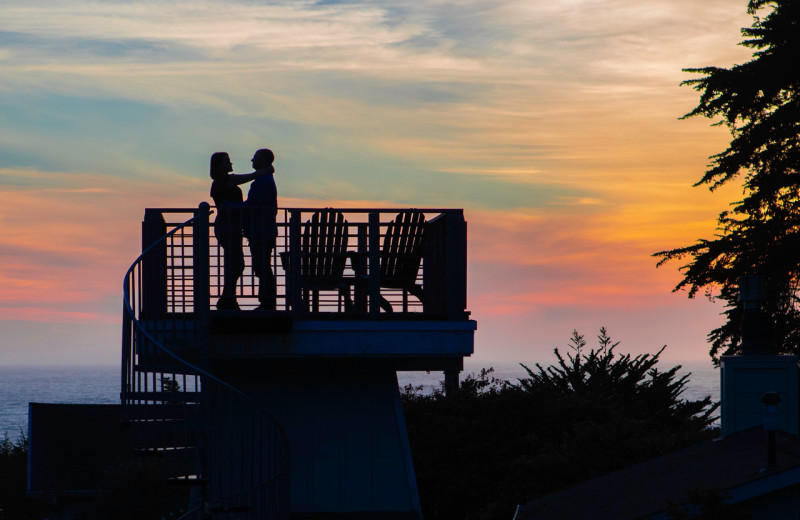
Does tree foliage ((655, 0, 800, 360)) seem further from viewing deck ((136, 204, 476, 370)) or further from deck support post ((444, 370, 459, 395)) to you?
viewing deck ((136, 204, 476, 370))

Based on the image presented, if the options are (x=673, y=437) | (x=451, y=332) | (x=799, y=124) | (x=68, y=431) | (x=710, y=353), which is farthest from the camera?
(x=68, y=431)

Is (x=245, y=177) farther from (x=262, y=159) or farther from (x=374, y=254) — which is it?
(x=374, y=254)

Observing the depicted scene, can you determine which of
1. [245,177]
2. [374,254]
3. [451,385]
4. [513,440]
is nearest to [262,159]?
[245,177]

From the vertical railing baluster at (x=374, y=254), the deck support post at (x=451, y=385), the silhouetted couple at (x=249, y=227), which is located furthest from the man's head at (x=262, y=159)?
the deck support post at (x=451, y=385)

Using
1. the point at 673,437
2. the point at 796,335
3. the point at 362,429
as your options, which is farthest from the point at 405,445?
the point at 796,335

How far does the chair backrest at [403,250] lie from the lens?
12352 millimetres

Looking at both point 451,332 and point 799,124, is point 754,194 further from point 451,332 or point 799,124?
point 451,332

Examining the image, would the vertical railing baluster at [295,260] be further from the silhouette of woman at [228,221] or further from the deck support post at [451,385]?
the deck support post at [451,385]

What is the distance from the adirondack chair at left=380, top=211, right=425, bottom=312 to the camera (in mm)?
12352

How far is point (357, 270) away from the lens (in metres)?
13.2

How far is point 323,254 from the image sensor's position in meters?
12.0

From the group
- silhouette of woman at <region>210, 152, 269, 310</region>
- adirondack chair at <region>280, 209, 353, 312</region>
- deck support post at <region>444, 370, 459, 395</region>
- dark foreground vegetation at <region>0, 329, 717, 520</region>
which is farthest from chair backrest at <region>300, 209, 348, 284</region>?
deck support post at <region>444, 370, 459, 395</region>

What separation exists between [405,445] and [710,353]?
57.7 feet

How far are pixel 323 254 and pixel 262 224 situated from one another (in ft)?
2.67
